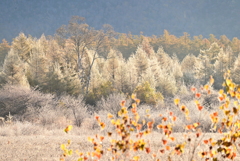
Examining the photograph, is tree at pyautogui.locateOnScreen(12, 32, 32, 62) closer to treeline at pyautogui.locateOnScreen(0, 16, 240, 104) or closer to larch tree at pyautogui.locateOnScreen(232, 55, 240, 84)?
treeline at pyautogui.locateOnScreen(0, 16, 240, 104)

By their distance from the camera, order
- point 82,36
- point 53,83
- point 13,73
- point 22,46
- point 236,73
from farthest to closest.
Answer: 1. point 236,73
2. point 22,46
3. point 82,36
4. point 53,83
5. point 13,73

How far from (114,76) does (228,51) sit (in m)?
20.1

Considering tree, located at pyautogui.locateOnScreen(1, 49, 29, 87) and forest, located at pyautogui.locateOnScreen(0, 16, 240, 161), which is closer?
forest, located at pyautogui.locateOnScreen(0, 16, 240, 161)

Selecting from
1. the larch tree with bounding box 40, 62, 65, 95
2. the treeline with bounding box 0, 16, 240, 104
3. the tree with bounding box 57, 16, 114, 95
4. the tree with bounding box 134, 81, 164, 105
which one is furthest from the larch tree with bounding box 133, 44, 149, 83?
the larch tree with bounding box 40, 62, 65, 95

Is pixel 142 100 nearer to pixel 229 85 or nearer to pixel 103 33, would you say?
pixel 103 33

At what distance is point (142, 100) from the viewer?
949 inches

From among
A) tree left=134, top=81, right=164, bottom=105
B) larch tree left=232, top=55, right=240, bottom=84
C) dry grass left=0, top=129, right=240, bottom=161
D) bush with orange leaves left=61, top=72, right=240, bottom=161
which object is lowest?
dry grass left=0, top=129, right=240, bottom=161

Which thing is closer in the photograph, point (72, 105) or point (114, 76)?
point (72, 105)

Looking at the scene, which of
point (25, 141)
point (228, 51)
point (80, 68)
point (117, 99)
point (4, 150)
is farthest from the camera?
point (228, 51)

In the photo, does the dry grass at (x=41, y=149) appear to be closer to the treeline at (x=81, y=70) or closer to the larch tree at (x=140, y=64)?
the treeline at (x=81, y=70)

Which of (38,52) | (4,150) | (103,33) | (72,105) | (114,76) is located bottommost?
(4,150)

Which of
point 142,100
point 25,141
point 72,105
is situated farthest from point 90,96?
point 25,141

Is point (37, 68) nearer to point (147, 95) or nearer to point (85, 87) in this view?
point (85, 87)

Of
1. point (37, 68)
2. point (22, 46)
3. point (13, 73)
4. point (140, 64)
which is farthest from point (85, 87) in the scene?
point (22, 46)
